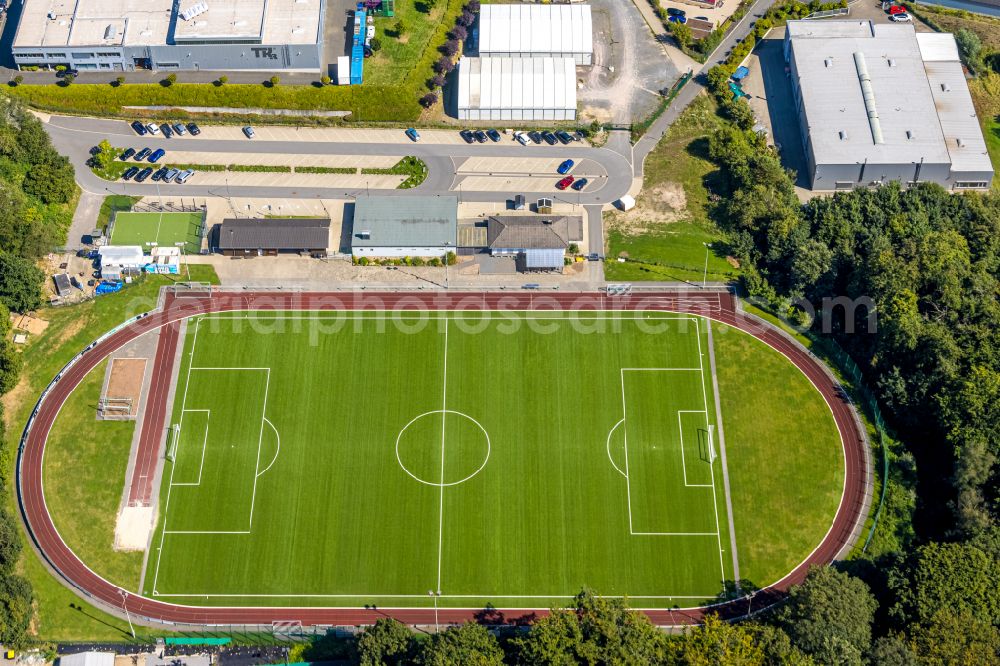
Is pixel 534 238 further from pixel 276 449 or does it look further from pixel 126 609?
pixel 126 609

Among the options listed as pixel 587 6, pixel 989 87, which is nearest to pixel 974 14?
pixel 989 87

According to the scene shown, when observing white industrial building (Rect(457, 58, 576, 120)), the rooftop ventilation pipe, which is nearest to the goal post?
white industrial building (Rect(457, 58, 576, 120))

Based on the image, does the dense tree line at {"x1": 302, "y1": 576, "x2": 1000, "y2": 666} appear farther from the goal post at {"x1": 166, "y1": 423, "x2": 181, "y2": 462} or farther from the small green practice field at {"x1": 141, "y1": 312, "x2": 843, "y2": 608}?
the goal post at {"x1": 166, "y1": 423, "x2": 181, "y2": 462}

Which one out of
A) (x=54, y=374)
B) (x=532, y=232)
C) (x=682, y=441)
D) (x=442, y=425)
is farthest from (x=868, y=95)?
(x=54, y=374)

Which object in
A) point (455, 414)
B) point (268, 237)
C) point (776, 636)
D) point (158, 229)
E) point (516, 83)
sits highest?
point (516, 83)

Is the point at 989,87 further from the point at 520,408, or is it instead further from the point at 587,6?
the point at 520,408
